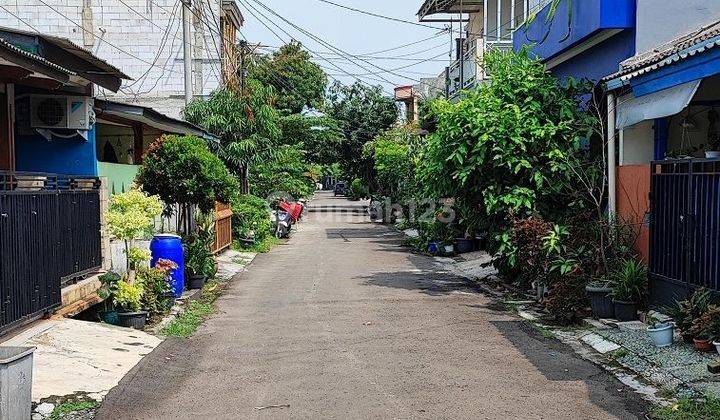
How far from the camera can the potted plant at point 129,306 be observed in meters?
10.7

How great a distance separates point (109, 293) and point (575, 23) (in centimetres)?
956

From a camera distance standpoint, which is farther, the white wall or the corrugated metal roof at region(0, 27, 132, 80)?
the white wall

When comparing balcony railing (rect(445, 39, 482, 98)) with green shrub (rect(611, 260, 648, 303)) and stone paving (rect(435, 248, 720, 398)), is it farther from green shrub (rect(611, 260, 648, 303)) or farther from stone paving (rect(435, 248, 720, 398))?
stone paving (rect(435, 248, 720, 398))

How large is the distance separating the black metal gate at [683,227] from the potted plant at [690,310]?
0.33 m

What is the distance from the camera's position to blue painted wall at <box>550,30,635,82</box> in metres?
13.0

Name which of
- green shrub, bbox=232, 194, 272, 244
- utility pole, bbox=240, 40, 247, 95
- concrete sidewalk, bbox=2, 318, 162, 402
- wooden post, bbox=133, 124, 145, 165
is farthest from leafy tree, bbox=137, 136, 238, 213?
utility pole, bbox=240, 40, 247, 95

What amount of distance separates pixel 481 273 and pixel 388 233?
16013mm

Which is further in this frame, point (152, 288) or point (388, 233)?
point (388, 233)

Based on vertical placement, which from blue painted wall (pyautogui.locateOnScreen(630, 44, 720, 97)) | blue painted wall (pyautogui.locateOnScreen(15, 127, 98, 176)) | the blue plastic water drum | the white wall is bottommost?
the blue plastic water drum

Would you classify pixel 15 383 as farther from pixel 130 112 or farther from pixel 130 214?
pixel 130 112

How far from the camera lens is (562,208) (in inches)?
552

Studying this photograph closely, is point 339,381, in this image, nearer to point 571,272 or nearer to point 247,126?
point 571,272

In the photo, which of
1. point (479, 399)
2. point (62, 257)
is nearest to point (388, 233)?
point (62, 257)

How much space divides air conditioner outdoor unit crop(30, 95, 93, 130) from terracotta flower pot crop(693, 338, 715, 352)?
10529 millimetres
